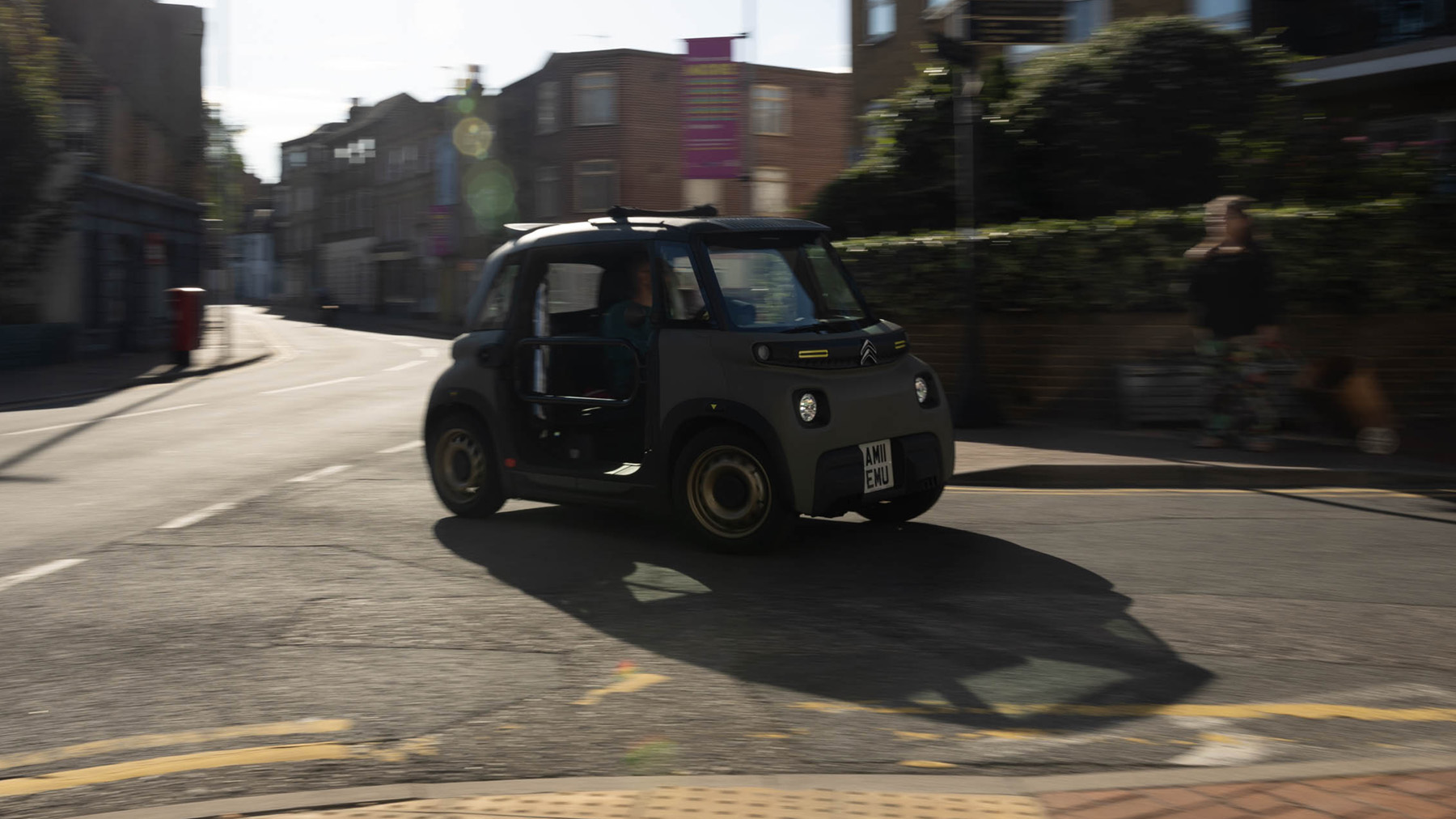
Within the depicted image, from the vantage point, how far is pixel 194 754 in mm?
4215

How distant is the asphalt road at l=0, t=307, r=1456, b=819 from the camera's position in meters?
4.17

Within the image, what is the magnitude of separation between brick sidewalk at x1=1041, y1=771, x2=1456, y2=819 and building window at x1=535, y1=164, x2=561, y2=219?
5174 centimetres

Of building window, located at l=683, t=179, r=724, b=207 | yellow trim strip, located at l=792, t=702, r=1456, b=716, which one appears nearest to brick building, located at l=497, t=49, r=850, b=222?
building window, located at l=683, t=179, r=724, b=207

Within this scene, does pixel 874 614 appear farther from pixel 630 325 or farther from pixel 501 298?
pixel 501 298

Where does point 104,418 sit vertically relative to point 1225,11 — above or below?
below

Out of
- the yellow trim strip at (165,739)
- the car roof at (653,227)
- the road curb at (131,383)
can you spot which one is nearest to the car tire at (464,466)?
the car roof at (653,227)

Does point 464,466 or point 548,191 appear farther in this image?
point 548,191

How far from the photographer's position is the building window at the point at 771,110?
53.5 meters

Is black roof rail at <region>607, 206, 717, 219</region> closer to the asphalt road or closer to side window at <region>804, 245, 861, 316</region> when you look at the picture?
side window at <region>804, 245, 861, 316</region>

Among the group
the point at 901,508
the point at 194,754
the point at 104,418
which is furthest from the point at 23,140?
the point at 194,754

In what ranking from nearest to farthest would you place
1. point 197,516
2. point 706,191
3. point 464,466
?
point 464,466 → point 197,516 → point 706,191

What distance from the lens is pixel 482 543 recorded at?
7781 millimetres

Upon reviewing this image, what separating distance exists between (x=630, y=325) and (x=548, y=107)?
162 ft

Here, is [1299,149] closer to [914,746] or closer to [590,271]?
[590,271]
